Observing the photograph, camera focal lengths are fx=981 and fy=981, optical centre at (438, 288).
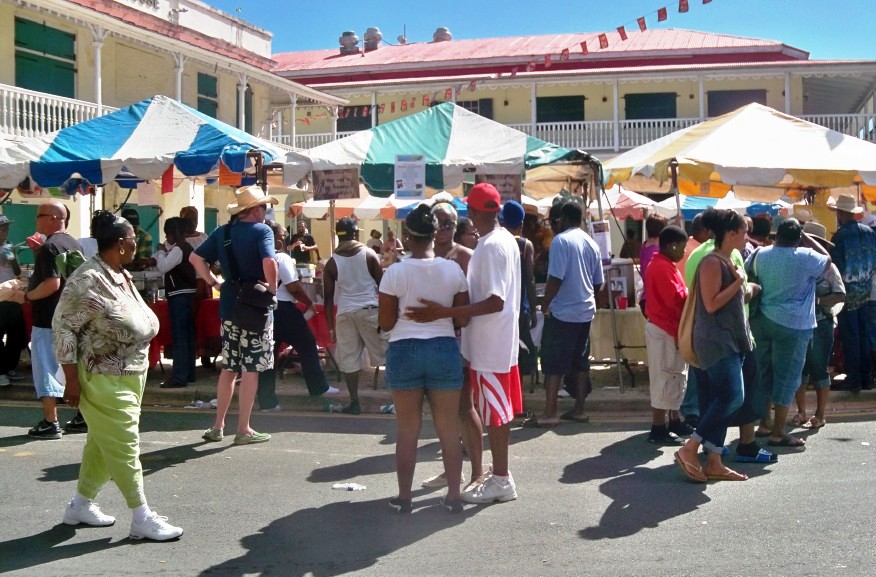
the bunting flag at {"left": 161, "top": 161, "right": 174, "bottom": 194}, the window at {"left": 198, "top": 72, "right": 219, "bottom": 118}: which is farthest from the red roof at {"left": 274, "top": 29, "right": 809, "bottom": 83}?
the bunting flag at {"left": 161, "top": 161, "right": 174, "bottom": 194}

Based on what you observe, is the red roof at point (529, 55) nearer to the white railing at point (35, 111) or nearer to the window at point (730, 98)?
the window at point (730, 98)

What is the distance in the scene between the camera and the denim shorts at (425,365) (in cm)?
555

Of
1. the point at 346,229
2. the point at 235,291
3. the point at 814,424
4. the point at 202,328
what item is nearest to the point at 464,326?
the point at 235,291

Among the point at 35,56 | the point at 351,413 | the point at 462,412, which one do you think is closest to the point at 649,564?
the point at 462,412

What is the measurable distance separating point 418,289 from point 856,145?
7.45 metres

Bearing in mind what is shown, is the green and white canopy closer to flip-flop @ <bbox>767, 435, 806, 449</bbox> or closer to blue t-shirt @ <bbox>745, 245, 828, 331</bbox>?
blue t-shirt @ <bbox>745, 245, 828, 331</bbox>

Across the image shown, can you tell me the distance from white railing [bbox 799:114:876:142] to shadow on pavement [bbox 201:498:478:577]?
2471cm

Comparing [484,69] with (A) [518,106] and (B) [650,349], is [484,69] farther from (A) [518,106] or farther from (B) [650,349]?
(B) [650,349]

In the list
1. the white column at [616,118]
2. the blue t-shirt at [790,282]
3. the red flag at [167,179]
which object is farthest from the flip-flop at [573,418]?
the white column at [616,118]

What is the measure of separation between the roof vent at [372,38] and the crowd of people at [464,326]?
28.6 metres

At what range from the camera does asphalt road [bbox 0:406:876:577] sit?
4.90 metres

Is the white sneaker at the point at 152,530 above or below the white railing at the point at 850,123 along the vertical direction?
below

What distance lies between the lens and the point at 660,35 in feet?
113

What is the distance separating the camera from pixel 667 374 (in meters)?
7.59
